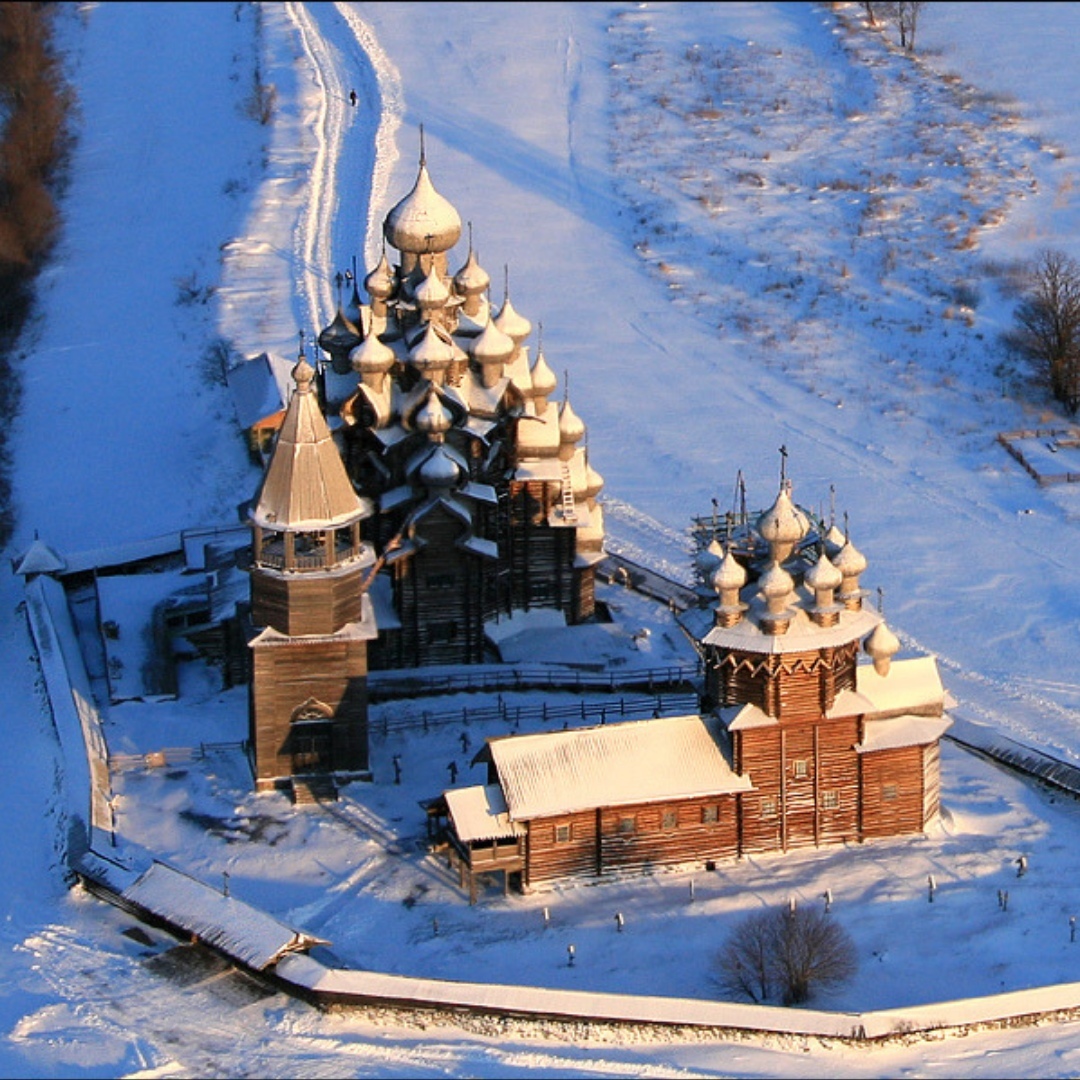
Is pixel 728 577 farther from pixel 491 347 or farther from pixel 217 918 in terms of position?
pixel 217 918

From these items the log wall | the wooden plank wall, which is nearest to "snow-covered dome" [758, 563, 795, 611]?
the log wall

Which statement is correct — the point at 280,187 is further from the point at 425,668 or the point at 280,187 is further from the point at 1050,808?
the point at 1050,808

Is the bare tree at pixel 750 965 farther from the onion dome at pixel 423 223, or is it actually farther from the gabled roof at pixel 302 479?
the onion dome at pixel 423 223

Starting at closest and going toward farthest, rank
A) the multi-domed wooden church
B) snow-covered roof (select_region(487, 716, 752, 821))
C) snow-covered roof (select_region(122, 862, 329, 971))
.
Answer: snow-covered roof (select_region(122, 862, 329, 971))
snow-covered roof (select_region(487, 716, 752, 821))
the multi-domed wooden church

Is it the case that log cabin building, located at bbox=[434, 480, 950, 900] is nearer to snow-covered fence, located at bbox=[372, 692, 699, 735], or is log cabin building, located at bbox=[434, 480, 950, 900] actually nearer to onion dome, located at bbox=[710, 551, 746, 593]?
onion dome, located at bbox=[710, 551, 746, 593]

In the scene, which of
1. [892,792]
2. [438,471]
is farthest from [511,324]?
[892,792]

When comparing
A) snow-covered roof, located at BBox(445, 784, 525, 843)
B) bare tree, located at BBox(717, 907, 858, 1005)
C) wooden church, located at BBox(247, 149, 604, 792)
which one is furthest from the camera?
wooden church, located at BBox(247, 149, 604, 792)
